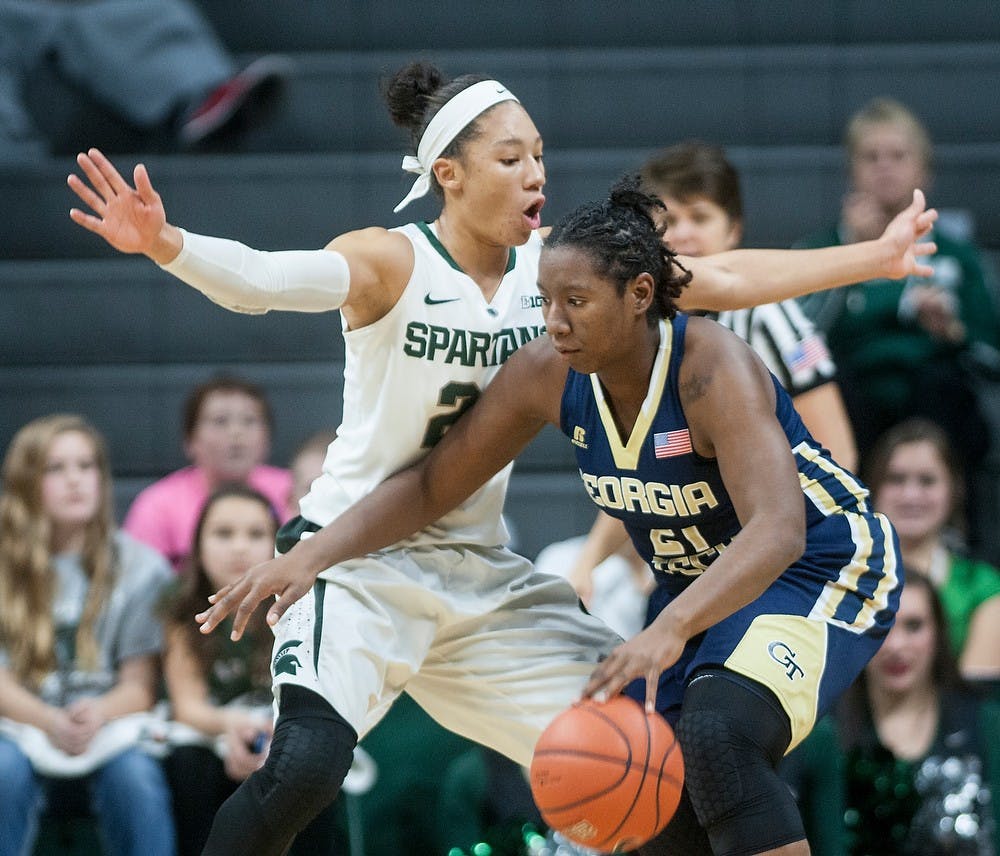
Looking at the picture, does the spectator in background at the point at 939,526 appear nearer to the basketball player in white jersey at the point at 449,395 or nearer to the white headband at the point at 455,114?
the basketball player in white jersey at the point at 449,395

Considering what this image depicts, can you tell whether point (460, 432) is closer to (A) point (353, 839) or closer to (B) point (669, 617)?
(B) point (669, 617)

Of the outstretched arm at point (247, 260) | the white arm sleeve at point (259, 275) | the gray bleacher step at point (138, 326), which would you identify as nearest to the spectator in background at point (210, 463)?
Result: the gray bleacher step at point (138, 326)

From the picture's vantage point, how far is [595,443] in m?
3.83

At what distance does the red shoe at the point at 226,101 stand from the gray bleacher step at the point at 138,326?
695mm

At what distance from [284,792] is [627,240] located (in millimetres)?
1328

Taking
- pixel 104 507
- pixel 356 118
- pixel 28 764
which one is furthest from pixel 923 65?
pixel 28 764

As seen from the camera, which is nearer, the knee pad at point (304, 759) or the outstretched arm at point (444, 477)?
the knee pad at point (304, 759)

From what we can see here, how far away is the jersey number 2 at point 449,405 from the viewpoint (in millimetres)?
4055

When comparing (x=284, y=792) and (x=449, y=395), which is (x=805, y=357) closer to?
(x=449, y=395)

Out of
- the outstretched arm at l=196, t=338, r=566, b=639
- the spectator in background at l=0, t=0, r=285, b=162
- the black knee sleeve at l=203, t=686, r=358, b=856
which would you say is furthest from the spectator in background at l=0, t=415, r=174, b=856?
the spectator in background at l=0, t=0, r=285, b=162

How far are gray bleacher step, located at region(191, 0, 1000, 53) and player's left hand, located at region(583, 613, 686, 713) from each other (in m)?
5.36

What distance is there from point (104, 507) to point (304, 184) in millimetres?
2572

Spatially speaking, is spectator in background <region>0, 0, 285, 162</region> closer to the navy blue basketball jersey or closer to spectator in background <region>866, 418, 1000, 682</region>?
spectator in background <region>866, 418, 1000, 682</region>

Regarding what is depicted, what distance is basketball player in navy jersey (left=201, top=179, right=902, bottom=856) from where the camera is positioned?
3479mm
